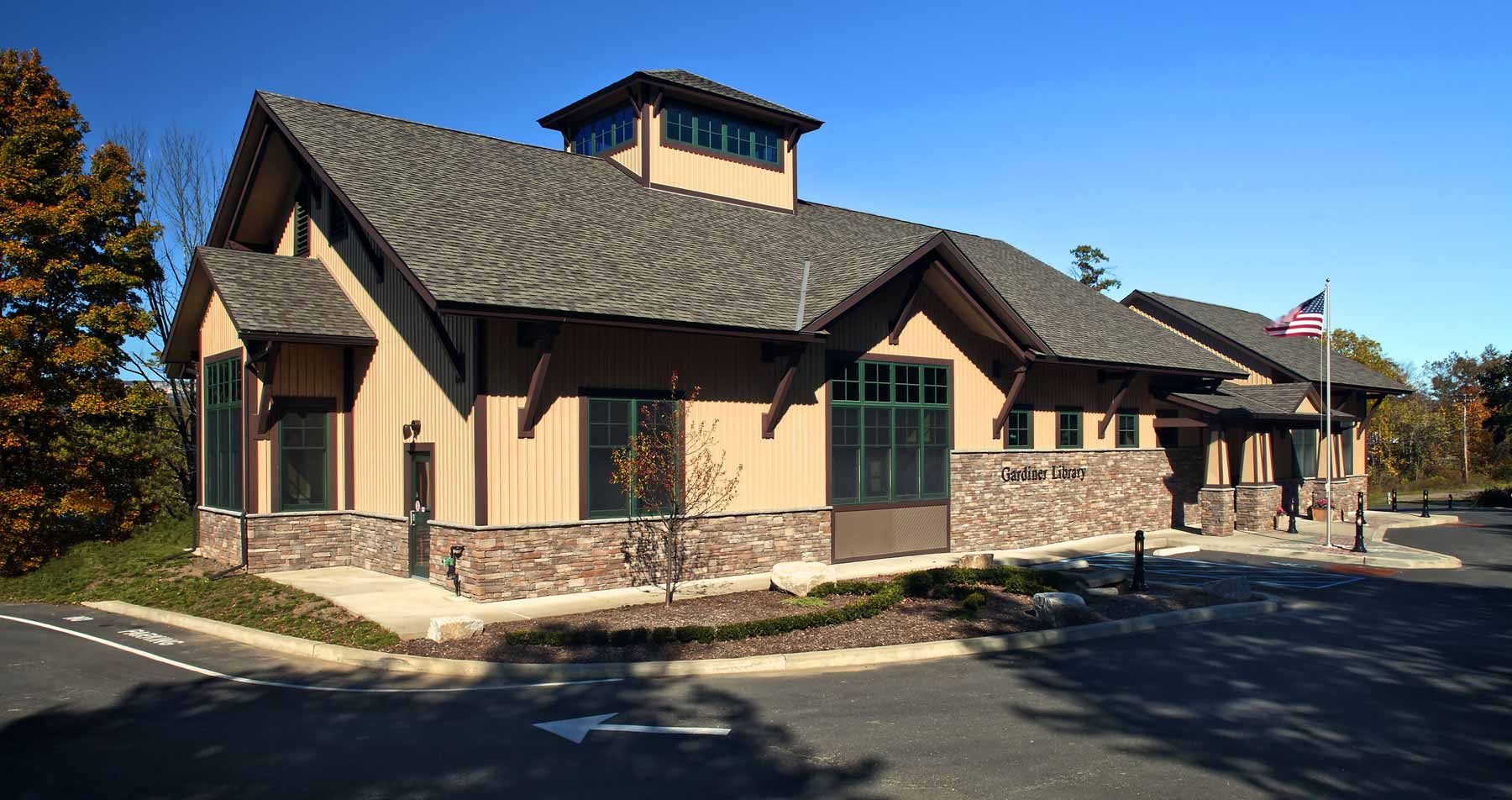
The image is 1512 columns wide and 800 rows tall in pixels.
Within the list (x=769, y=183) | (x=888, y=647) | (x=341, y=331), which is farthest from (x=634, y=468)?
(x=769, y=183)

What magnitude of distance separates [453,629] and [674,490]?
14.6ft

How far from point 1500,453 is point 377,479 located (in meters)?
71.8

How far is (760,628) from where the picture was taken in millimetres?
13062

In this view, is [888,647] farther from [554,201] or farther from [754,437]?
[554,201]

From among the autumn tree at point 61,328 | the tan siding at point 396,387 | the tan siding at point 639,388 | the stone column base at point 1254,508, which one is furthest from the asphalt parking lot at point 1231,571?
the autumn tree at point 61,328

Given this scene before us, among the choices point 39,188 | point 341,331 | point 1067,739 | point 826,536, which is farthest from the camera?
point 39,188

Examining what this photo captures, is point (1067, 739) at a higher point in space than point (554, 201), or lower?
lower

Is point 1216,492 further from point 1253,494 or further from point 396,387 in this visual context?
point 396,387

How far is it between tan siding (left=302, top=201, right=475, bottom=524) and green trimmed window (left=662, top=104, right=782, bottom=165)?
803 cm

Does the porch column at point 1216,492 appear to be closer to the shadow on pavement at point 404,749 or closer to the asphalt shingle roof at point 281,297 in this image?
the shadow on pavement at point 404,749

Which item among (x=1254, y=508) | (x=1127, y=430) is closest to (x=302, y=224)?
(x=1127, y=430)

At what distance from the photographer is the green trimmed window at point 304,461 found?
19.3 metres

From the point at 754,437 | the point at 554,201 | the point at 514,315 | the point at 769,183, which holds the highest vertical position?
the point at 769,183

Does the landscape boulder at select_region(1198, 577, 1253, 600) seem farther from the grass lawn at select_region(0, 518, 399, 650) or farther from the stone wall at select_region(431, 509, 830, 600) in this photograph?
the grass lawn at select_region(0, 518, 399, 650)
